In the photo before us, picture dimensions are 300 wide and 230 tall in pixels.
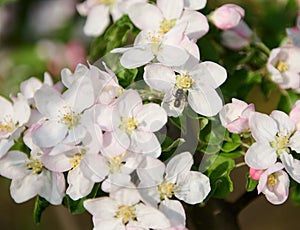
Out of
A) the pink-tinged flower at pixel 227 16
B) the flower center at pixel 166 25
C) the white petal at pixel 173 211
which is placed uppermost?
the flower center at pixel 166 25

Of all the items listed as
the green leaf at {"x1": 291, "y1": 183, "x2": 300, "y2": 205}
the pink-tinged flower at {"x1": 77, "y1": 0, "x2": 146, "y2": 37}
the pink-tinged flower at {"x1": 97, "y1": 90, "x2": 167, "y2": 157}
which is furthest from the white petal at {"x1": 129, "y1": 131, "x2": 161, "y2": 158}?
the pink-tinged flower at {"x1": 77, "y1": 0, "x2": 146, "y2": 37}

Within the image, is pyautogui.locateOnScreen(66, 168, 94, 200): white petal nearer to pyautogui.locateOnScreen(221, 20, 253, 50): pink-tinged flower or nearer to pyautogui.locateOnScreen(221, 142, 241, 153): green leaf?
pyautogui.locateOnScreen(221, 142, 241, 153): green leaf

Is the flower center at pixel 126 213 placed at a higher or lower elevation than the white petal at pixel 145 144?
lower

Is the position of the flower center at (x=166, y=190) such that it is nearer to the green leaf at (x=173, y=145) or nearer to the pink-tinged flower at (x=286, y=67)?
the green leaf at (x=173, y=145)

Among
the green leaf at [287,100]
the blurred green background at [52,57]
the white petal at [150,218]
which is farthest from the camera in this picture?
the blurred green background at [52,57]

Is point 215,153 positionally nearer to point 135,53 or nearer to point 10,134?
point 135,53

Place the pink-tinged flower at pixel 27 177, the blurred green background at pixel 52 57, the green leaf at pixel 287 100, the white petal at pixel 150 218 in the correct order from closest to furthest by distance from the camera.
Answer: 1. the white petal at pixel 150 218
2. the pink-tinged flower at pixel 27 177
3. the green leaf at pixel 287 100
4. the blurred green background at pixel 52 57

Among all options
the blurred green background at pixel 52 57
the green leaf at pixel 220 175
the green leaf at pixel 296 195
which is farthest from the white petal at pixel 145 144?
the blurred green background at pixel 52 57

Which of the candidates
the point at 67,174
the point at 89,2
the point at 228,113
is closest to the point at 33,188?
the point at 67,174

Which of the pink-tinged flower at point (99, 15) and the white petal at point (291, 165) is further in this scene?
the pink-tinged flower at point (99, 15)
